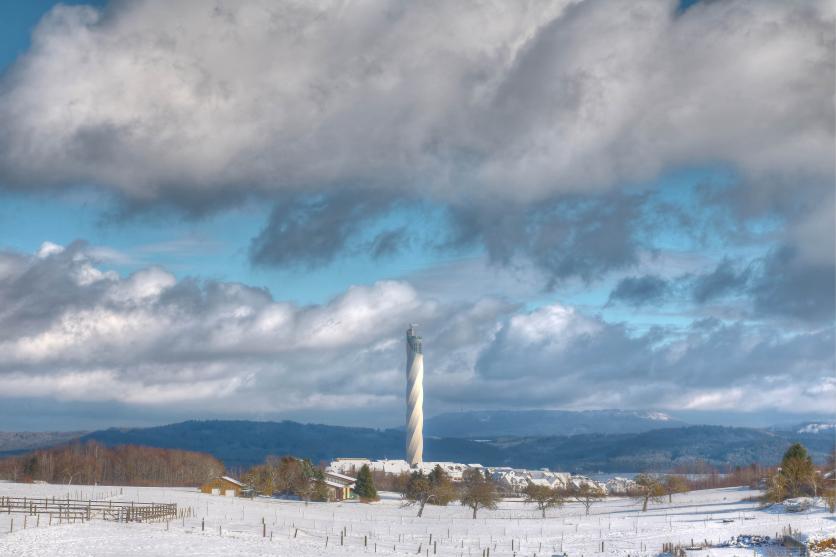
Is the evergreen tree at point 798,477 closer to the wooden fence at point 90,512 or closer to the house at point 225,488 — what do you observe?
the wooden fence at point 90,512

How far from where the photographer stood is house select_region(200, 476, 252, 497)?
549 feet

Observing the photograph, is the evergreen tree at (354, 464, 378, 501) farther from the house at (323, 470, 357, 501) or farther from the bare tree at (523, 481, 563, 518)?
the bare tree at (523, 481, 563, 518)

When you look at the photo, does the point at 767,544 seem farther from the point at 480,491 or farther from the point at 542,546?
the point at 480,491

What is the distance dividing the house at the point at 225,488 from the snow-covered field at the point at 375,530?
20.9ft

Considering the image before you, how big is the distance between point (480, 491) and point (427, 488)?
880 centimetres

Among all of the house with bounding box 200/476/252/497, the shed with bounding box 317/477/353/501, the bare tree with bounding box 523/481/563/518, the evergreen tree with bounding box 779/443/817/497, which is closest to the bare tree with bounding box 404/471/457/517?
the bare tree with bounding box 523/481/563/518

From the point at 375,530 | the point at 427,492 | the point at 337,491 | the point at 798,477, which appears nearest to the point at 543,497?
the point at 427,492

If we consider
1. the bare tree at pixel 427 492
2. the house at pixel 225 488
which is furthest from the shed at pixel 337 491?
the bare tree at pixel 427 492

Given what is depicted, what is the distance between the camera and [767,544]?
288ft

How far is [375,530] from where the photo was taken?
113938 mm

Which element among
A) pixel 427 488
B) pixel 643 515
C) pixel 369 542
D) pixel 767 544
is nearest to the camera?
pixel 767 544

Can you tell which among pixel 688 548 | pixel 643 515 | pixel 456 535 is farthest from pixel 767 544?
pixel 643 515

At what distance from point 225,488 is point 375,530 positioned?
207 feet

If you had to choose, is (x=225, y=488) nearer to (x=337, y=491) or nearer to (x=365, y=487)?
(x=337, y=491)
